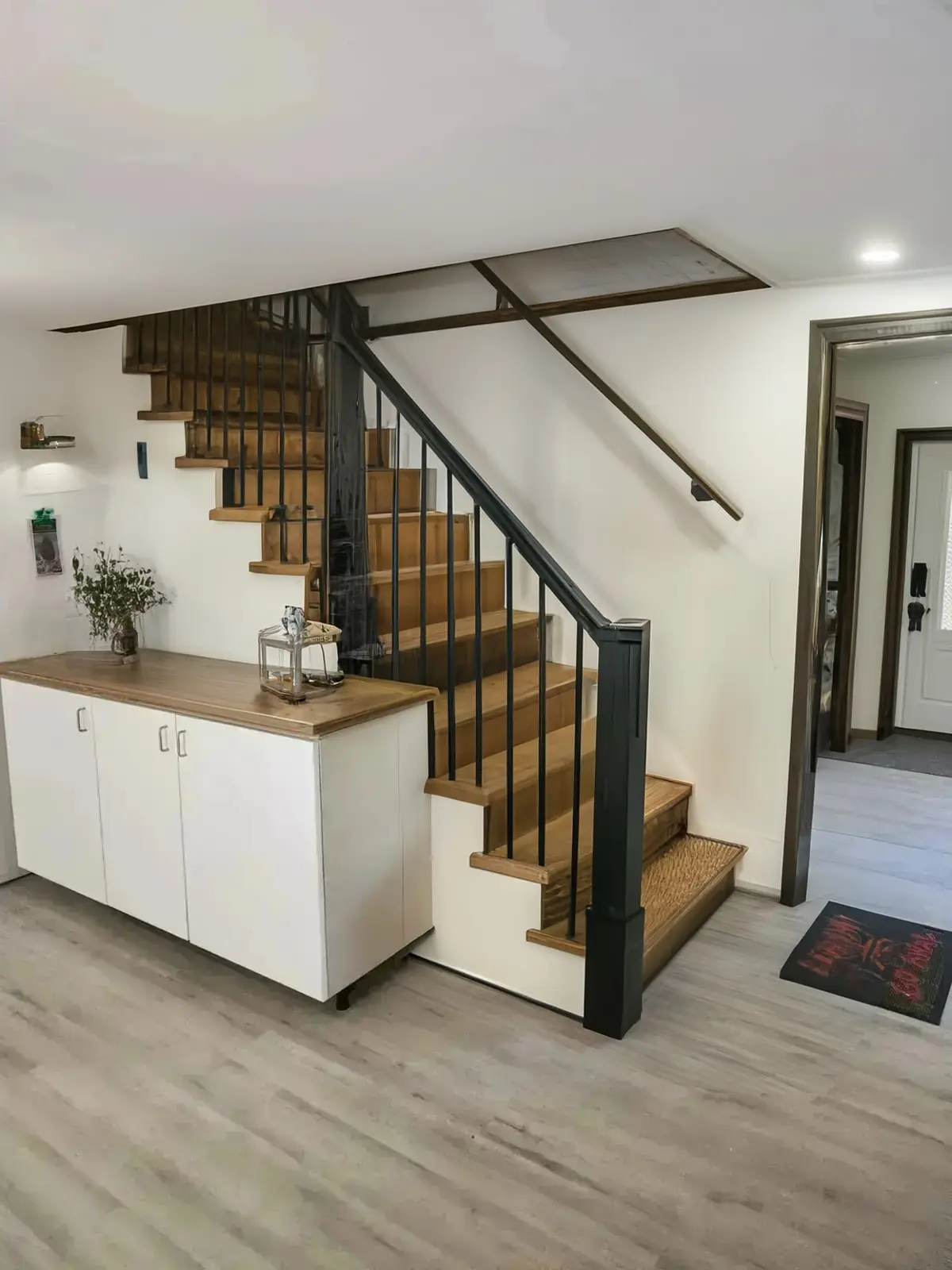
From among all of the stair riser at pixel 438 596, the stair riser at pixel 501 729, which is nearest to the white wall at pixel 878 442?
the stair riser at pixel 438 596

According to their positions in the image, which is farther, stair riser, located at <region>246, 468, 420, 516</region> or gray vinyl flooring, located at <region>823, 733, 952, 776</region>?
gray vinyl flooring, located at <region>823, 733, 952, 776</region>

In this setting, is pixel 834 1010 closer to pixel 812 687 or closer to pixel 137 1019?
pixel 812 687

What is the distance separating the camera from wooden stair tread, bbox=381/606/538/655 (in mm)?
Result: 3080

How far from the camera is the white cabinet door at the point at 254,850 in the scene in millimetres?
2469

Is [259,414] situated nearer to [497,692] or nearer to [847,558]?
[497,692]

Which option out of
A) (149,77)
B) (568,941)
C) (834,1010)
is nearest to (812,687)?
(834,1010)

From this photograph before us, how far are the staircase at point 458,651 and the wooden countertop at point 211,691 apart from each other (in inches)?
8.9

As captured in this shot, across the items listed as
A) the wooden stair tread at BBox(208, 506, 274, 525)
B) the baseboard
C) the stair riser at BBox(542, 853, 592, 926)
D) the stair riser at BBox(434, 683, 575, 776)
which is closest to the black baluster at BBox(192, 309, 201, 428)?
the wooden stair tread at BBox(208, 506, 274, 525)

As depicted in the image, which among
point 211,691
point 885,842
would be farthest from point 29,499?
point 885,842

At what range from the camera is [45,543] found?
3.50 metres

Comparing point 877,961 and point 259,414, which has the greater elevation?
point 259,414

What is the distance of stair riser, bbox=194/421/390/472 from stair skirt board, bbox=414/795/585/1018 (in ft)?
5.00

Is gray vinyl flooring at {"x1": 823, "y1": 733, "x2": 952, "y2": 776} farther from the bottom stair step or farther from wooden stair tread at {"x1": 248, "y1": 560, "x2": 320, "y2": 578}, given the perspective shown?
wooden stair tread at {"x1": 248, "y1": 560, "x2": 320, "y2": 578}

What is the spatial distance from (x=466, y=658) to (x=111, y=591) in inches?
52.8
